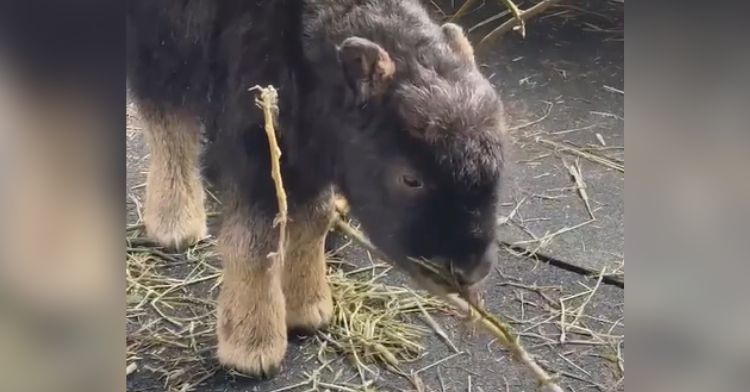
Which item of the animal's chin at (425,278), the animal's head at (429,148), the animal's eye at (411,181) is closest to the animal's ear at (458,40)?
the animal's head at (429,148)

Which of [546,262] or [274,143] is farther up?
[274,143]

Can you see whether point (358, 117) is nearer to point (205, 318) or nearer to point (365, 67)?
point (365, 67)

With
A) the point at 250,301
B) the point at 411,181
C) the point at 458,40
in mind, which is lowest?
the point at 250,301

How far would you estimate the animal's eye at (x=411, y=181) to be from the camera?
1149mm

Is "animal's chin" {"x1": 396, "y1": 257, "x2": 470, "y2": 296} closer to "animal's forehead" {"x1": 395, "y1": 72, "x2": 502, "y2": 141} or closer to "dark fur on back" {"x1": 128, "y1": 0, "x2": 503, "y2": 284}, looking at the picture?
"dark fur on back" {"x1": 128, "y1": 0, "x2": 503, "y2": 284}

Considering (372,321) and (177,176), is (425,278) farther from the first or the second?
(177,176)

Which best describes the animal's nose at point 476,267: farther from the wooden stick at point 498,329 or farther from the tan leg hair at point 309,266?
the tan leg hair at point 309,266

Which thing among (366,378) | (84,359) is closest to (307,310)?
(366,378)

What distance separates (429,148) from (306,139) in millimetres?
160

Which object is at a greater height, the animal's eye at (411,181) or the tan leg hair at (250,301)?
the animal's eye at (411,181)

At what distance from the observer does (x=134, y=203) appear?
1236mm

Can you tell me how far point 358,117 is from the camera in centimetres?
116

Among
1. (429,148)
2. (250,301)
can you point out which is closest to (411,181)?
(429,148)

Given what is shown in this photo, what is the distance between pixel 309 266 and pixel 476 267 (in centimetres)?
22
